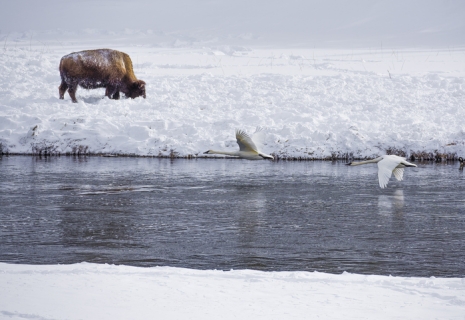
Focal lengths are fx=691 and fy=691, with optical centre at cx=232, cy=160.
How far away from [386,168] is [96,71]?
537 inches

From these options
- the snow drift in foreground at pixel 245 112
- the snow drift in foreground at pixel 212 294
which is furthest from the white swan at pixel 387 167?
the snow drift in foreground at pixel 212 294

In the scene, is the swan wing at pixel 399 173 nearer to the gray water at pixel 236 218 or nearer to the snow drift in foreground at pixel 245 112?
the gray water at pixel 236 218

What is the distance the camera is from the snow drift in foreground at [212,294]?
17.3ft

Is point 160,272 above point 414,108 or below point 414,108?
below

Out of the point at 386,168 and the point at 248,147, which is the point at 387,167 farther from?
the point at 248,147

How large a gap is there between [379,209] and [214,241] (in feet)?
12.1

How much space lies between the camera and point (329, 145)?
66.4ft

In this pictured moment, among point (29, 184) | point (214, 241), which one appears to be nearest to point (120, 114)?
point (29, 184)

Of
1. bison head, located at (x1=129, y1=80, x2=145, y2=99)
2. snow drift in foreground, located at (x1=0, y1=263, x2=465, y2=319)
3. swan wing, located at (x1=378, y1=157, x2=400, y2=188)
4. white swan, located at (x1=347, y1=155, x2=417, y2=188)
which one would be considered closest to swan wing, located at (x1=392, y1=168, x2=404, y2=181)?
white swan, located at (x1=347, y1=155, x2=417, y2=188)

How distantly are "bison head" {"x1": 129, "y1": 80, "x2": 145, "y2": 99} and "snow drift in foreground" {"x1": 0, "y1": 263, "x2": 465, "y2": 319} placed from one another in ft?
62.0

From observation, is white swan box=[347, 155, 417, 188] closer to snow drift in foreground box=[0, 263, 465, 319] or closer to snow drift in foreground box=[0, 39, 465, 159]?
snow drift in foreground box=[0, 39, 465, 159]

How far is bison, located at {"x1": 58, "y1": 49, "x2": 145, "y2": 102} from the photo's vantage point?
2420 centimetres

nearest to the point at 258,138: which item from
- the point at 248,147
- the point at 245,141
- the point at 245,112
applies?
the point at 248,147

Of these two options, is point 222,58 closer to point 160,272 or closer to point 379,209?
point 379,209
